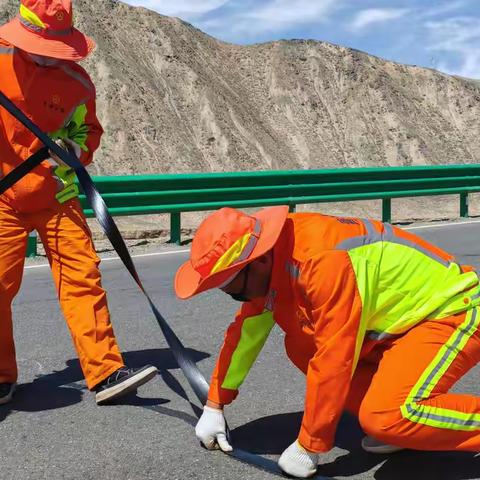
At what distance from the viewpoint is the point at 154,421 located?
13.5ft

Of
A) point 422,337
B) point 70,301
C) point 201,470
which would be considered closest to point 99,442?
point 201,470

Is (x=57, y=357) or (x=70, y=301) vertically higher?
(x=70, y=301)

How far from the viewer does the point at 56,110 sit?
4.45 metres

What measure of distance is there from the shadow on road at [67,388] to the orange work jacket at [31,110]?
38.4 inches

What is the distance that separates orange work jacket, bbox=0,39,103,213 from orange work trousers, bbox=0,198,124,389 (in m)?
0.09

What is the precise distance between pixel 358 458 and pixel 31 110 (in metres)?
2.33

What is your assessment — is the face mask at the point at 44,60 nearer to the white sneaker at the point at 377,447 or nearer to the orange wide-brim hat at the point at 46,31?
the orange wide-brim hat at the point at 46,31

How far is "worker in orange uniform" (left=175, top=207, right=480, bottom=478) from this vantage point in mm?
3160

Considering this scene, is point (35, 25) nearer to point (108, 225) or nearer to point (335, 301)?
point (108, 225)

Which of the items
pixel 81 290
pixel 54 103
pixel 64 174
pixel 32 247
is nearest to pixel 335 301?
pixel 81 290

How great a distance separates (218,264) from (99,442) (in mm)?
1212

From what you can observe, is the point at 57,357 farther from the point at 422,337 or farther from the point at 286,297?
the point at 422,337

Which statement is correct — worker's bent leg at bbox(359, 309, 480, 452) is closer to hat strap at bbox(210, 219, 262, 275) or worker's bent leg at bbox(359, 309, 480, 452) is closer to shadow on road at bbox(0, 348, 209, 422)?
hat strap at bbox(210, 219, 262, 275)

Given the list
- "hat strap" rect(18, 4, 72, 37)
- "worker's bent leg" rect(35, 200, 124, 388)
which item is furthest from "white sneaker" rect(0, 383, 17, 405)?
"hat strap" rect(18, 4, 72, 37)
